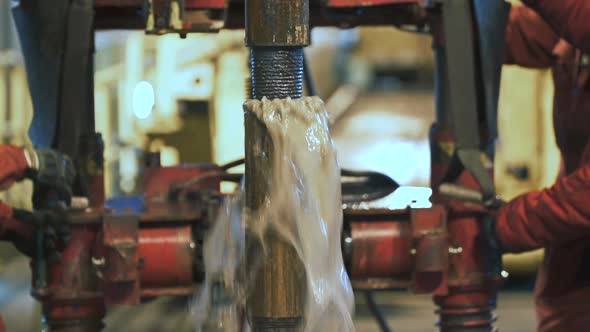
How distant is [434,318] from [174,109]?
5.07 ft

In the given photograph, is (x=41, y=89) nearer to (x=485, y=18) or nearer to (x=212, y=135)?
(x=485, y=18)

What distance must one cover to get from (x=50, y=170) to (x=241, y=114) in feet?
9.21

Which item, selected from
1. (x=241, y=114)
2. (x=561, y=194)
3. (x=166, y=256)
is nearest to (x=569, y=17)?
(x=561, y=194)

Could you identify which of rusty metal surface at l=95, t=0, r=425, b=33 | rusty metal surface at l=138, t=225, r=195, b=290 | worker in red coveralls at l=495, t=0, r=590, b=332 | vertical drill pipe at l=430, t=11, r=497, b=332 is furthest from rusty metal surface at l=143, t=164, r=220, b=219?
worker in red coveralls at l=495, t=0, r=590, b=332

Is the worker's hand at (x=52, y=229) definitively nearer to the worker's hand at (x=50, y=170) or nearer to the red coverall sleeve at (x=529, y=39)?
the worker's hand at (x=50, y=170)

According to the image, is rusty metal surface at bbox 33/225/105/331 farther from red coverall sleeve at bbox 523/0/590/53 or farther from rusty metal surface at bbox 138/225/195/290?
red coverall sleeve at bbox 523/0/590/53

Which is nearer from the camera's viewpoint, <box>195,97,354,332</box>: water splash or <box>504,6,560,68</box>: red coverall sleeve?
<box>195,97,354,332</box>: water splash

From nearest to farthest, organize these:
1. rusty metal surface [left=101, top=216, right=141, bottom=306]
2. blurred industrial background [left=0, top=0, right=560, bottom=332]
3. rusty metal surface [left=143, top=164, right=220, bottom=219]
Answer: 1. rusty metal surface [left=101, top=216, right=141, bottom=306]
2. rusty metal surface [left=143, top=164, right=220, bottom=219]
3. blurred industrial background [left=0, top=0, right=560, bottom=332]

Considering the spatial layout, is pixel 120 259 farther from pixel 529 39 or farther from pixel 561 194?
pixel 529 39

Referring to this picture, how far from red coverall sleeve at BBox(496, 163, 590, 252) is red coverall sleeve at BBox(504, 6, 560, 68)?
55 centimetres

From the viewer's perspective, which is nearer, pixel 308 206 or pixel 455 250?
pixel 308 206

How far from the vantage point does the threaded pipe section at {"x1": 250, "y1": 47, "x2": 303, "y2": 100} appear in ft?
4.76

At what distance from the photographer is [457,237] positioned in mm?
2041

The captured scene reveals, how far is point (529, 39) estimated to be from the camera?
8.24 feet
